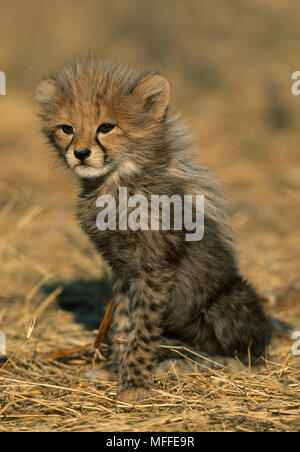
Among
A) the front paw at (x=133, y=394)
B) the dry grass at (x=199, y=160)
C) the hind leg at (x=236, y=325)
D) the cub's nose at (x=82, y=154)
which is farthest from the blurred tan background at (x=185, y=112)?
the front paw at (x=133, y=394)

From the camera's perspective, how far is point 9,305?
4.79 meters

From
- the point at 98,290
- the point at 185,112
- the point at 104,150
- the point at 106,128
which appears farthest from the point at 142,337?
the point at 185,112

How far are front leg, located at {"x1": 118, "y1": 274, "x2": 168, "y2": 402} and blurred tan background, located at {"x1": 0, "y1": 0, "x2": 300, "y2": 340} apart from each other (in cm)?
102

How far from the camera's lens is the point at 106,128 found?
10.9 ft

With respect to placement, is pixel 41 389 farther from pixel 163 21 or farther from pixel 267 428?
pixel 163 21

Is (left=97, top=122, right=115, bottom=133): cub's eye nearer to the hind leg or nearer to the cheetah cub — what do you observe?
the cheetah cub

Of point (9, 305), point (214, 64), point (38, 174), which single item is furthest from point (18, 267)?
point (214, 64)

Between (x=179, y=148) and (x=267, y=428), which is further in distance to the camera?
(x=179, y=148)

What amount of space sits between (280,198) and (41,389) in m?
4.59

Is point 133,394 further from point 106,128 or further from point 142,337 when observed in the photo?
point 106,128

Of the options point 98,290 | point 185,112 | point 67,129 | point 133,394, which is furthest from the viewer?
point 185,112

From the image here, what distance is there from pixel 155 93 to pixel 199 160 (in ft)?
11.4

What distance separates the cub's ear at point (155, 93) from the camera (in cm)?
342

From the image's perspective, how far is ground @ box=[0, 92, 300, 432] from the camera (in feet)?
9.25
